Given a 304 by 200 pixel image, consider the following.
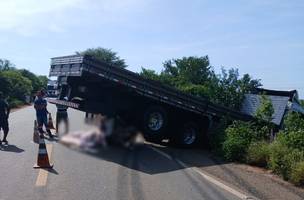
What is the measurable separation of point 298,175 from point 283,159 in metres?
1.05

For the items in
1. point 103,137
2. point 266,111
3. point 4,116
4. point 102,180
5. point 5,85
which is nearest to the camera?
point 103,137

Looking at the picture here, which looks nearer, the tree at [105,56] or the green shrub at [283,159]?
the tree at [105,56]

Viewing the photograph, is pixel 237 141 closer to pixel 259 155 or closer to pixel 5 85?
pixel 259 155

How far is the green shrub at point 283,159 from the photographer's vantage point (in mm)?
11406

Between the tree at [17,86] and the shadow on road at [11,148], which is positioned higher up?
the tree at [17,86]

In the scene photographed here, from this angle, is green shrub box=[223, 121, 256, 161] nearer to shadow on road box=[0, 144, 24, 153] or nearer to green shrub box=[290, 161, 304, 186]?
green shrub box=[290, 161, 304, 186]

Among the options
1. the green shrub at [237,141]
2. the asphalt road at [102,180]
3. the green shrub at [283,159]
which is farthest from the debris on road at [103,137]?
the green shrub at [237,141]

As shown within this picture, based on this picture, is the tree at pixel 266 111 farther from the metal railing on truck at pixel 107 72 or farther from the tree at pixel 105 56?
the metal railing on truck at pixel 107 72

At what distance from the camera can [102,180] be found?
10430 mm

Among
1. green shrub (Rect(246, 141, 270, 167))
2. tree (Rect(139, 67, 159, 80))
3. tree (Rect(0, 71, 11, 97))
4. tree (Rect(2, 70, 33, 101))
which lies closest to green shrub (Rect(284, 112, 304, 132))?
green shrub (Rect(246, 141, 270, 167))

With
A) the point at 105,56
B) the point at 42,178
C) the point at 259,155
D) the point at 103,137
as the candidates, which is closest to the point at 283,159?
the point at 259,155

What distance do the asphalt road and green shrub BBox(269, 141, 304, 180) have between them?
201 cm

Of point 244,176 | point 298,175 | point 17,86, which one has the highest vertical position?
point 17,86

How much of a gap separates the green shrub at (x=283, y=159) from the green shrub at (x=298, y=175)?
263mm
